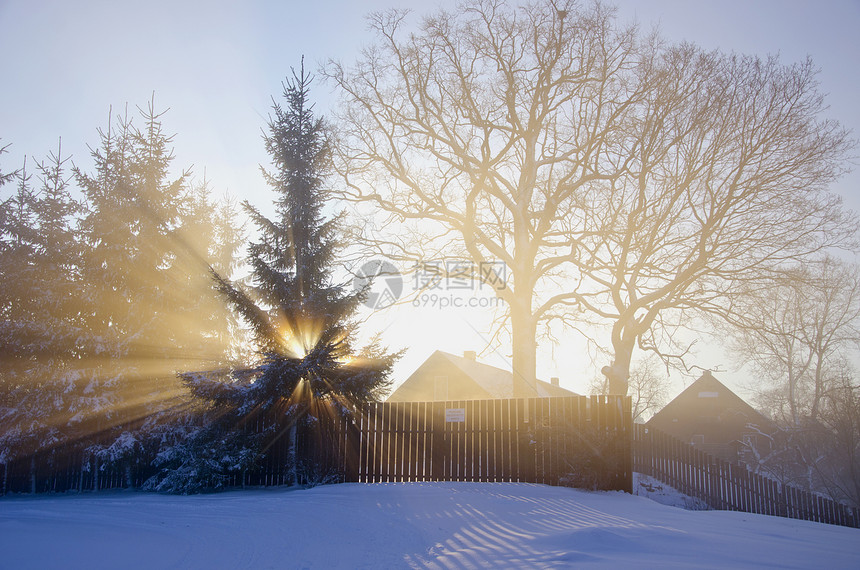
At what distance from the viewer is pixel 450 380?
34.9 meters

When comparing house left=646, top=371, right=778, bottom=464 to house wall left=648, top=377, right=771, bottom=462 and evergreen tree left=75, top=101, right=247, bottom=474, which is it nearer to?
house wall left=648, top=377, right=771, bottom=462

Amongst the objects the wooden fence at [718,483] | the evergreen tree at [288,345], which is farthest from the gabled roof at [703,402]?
the evergreen tree at [288,345]

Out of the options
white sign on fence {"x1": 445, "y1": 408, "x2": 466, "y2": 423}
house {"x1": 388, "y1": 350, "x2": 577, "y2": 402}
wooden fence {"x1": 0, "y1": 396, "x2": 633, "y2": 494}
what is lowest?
wooden fence {"x1": 0, "y1": 396, "x2": 633, "y2": 494}

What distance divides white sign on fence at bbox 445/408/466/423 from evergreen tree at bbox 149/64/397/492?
4.97 ft

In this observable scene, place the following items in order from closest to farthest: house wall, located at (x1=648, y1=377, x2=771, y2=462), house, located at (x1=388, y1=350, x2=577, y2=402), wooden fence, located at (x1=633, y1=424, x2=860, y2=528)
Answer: wooden fence, located at (x1=633, y1=424, x2=860, y2=528) → house, located at (x1=388, y1=350, x2=577, y2=402) → house wall, located at (x1=648, y1=377, x2=771, y2=462)

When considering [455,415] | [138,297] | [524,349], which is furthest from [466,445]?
[138,297]

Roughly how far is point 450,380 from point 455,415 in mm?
23055

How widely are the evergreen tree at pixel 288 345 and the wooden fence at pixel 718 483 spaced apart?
6440 mm

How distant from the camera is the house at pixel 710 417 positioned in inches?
1489

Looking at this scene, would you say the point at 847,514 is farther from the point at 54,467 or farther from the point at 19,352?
the point at 19,352

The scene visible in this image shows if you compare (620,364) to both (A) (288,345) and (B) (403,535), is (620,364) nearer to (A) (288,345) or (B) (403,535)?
(A) (288,345)

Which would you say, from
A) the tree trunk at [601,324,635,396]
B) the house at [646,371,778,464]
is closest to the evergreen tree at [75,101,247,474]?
the tree trunk at [601,324,635,396]

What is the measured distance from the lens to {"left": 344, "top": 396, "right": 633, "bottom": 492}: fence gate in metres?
10.6

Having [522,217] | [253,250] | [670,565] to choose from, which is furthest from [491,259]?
[670,565]
